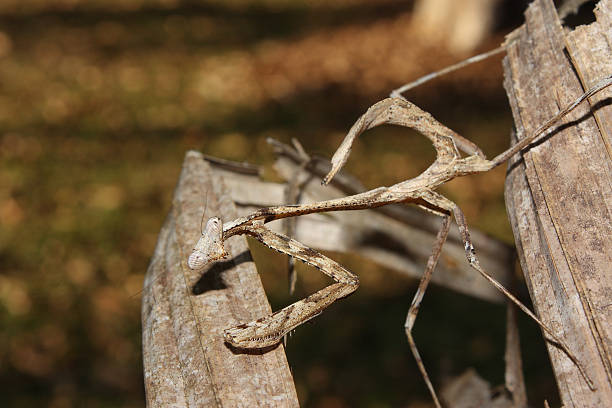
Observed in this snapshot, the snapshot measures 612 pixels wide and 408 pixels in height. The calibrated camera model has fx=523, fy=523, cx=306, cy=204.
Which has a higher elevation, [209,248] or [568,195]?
[209,248]

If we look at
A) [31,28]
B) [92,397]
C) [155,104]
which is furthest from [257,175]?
[31,28]

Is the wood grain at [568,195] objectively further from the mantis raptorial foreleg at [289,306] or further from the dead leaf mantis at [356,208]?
the mantis raptorial foreleg at [289,306]

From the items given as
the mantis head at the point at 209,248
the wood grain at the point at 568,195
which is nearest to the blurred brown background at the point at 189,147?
the wood grain at the point at 568,195

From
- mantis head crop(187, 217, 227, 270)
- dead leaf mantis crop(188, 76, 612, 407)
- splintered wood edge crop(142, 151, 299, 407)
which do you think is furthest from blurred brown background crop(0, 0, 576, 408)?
mantis head crop(187, 217, 227, 270)

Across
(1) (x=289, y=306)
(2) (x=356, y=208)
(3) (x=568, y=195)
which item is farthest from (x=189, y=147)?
(3) (x=568, y=195)

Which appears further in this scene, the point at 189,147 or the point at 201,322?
the point at 189,147

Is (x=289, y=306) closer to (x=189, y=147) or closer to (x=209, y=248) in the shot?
(x=209, y=248)

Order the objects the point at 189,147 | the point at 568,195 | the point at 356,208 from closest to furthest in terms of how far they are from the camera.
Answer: the point at 568,195 → the point at 356,208 → the point at 189,147
